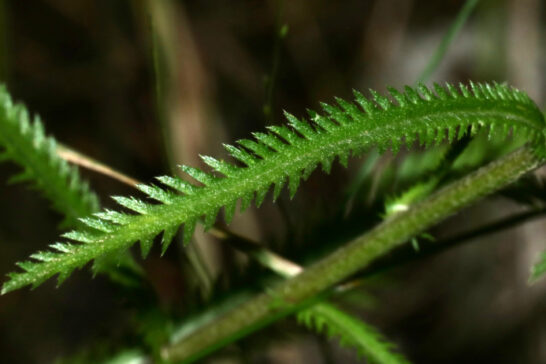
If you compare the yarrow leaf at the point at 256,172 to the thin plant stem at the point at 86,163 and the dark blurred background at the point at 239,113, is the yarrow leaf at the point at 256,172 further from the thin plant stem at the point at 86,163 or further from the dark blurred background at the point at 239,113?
the dark blurred background at the point at 239,113

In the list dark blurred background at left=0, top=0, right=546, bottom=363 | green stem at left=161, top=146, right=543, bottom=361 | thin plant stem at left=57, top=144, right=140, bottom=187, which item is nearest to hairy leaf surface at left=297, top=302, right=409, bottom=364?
green stem at left=161, top=146, right=543, bottom=361

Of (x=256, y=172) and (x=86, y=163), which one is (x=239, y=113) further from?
(x=256, y=172)

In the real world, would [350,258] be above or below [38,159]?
below

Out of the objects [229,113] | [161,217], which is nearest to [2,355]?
[229,113]

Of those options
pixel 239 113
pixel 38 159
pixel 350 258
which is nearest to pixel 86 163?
pixel 38 159

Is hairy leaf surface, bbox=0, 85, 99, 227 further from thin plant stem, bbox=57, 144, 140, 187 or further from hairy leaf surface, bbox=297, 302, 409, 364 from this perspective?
hairy leaf surface, bbox=297, 302, 409, 364

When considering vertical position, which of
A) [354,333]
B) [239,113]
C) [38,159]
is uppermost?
[239,113]

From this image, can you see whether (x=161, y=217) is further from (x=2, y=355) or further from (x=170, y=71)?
(x=2, y=355)
